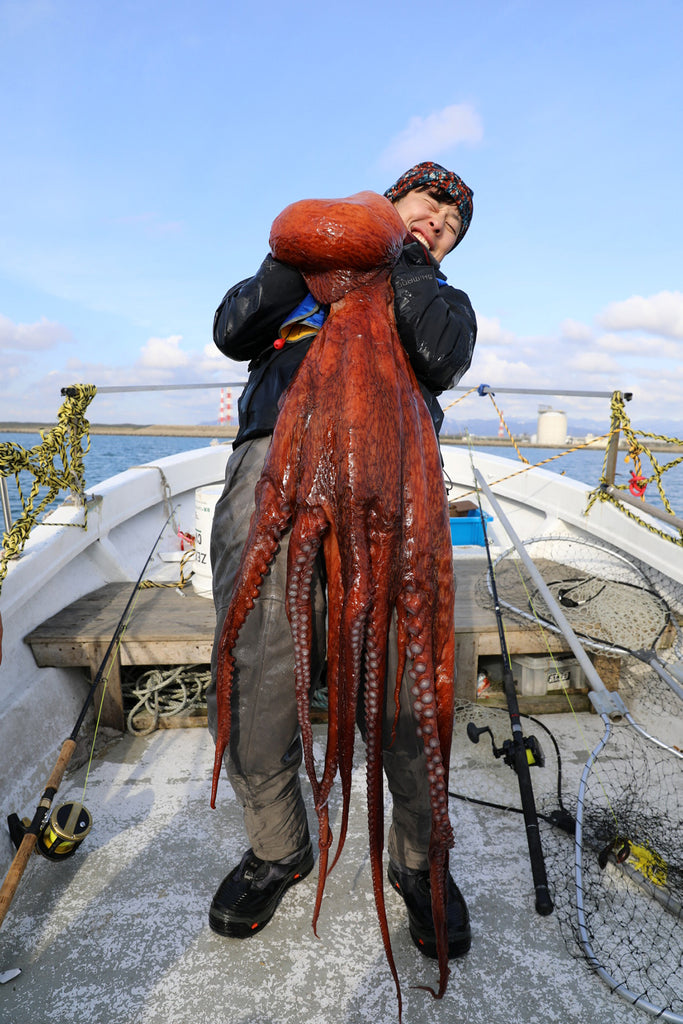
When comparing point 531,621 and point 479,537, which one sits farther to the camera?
point 479,537

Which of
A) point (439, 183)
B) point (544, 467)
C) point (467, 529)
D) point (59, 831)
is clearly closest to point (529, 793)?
point (59, 831)

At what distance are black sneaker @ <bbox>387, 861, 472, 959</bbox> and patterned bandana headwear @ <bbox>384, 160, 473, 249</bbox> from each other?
258cm

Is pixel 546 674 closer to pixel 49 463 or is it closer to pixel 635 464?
pixel 635 464

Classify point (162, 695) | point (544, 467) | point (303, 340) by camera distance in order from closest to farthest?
point (303, 340)
point (162, 695)
point (544, 467)

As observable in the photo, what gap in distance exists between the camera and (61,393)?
14.5 feet

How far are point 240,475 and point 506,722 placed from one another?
8.49ft

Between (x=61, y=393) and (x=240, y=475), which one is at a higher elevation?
(x=61, y=393)

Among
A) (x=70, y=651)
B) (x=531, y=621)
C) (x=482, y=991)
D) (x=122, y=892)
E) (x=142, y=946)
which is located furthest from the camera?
(x=531, y=621)

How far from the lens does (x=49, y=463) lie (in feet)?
12.1

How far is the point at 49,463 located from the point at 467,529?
3.98 m

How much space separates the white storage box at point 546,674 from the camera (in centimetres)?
399

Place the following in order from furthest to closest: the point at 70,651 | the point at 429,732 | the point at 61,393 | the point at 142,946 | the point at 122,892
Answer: the point at 61,393, the point at 70,651, the point at 122,892, the point at 142,946, the point at 429,732

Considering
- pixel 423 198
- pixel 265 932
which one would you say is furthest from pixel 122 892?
pixel 423 198

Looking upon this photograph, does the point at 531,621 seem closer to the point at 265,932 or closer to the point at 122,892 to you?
the point at 265,932
